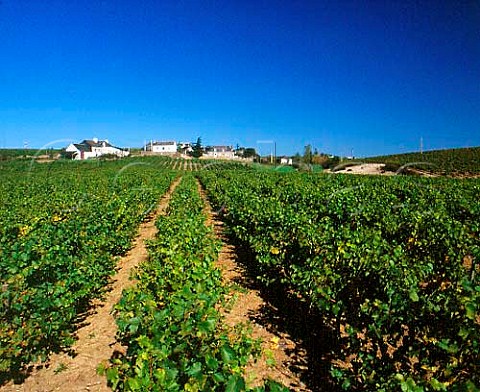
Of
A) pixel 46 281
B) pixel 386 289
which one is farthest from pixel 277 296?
pixel 46 281

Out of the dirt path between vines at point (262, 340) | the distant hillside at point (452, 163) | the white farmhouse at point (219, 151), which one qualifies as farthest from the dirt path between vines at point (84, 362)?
the white farmhouse at point (219, 151)

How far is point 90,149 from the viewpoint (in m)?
90.2

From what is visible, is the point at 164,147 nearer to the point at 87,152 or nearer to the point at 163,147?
the point at 163,147

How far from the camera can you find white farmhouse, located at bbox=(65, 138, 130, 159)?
84062mm

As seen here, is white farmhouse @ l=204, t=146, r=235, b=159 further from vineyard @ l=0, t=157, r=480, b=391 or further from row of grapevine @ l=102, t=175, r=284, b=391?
row of grapevine @ l=102, t=175, r=284, b=391

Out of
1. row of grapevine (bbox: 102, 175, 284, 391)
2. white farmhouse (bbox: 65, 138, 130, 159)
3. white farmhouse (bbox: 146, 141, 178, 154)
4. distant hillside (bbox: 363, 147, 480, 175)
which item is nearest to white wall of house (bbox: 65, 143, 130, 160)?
white farmhouse (bbox: 65, 138, 130, 159)

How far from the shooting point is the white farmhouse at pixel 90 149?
8406 centimetres

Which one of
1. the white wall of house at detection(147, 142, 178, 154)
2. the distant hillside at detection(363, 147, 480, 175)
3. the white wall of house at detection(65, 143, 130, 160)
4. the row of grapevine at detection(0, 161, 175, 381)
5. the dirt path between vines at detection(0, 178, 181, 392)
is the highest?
the white wall of house at detection(147, 142, 178, 154)

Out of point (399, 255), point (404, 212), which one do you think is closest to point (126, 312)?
point (399, 255)

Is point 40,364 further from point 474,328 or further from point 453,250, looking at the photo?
point 453,250

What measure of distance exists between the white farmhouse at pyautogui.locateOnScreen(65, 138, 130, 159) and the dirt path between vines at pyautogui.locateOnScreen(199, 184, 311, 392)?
8018 cm

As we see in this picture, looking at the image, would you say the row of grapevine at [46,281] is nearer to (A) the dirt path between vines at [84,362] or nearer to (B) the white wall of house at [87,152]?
(A) the dirt path between vines at [84,362]

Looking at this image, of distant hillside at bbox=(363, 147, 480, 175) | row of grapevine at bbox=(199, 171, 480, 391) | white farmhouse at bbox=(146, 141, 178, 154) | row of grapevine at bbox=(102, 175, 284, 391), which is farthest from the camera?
white farmhouse at bbox=(146, 141, 178, 154)

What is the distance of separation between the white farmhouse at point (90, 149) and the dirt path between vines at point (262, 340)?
263ft
